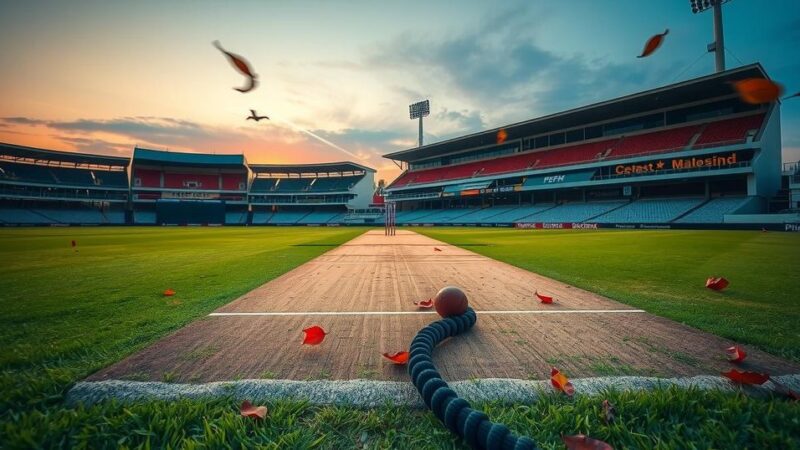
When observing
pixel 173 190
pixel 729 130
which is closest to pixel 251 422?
pixel 729 130

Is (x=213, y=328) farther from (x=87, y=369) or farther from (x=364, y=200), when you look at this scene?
(x=364, y=200)

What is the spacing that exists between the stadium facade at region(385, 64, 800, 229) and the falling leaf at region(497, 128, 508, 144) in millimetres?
154

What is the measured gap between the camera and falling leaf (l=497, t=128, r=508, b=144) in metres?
48.8

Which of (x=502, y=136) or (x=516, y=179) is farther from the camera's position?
(x=502, y=136)

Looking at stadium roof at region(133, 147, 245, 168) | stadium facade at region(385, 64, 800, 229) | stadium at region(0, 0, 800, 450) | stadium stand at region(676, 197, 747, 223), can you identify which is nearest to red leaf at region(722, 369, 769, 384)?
stadium at region(0, 0, 800, 450)

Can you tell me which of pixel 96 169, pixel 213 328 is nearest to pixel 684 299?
pixel 213 328

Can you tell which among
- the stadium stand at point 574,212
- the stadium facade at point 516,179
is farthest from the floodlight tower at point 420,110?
the stadium stand at point 574,212

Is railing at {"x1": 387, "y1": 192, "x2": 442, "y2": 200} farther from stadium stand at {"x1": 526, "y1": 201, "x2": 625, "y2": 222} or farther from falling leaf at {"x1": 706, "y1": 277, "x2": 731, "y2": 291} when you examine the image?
falling leaf at {"x1": 706, "y1": 277, "x2": 731, "y2": 291}

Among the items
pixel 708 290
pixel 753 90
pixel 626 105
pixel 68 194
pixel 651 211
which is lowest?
pixel 708 290

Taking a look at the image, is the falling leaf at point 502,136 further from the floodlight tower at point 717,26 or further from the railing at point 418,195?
the floodlight tower at point 717,26

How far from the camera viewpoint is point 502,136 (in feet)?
167

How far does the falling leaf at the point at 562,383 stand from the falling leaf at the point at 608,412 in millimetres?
191

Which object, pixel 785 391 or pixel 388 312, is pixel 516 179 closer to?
pixel 388 312

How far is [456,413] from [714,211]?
3777 centimetres
